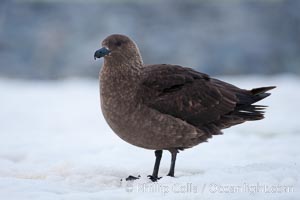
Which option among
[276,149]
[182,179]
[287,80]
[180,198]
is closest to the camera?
[180,198]

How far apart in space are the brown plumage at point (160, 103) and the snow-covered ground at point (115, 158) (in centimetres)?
32

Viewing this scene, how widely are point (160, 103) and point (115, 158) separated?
973mm

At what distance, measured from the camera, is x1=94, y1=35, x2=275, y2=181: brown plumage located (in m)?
4.78

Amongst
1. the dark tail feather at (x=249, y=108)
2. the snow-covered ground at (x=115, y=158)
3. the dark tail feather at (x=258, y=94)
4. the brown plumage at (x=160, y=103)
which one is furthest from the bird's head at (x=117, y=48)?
the dark tail feather at (x=258, y=94)

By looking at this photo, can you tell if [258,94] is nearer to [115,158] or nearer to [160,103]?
[160,103]

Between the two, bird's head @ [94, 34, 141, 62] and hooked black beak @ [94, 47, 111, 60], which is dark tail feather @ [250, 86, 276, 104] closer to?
bird's head @ [94, 34, 141, 62]

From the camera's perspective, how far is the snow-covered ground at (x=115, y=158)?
4082 mm

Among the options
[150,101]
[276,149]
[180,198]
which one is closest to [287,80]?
[276,149]

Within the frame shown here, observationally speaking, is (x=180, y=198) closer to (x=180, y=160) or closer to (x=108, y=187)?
(x=108, y=187)

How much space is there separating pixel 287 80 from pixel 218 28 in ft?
13.2

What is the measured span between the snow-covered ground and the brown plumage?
0.32 metres

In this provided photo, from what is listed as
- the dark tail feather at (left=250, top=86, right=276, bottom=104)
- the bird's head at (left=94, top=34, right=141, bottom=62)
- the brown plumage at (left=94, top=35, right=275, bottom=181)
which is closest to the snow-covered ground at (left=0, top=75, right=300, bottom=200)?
the brown plumage at (left=94, top=35, right=275, bottom=181)

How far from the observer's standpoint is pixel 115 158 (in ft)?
18.6

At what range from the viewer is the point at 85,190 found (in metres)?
4.33
